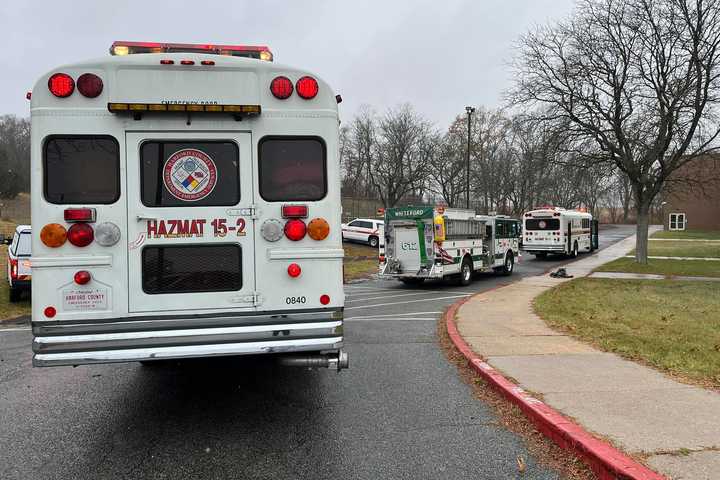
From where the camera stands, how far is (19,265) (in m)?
12.2

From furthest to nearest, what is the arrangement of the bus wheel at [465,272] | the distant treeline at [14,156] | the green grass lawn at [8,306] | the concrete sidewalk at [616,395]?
the distant treeline at [14,156]
the bus wheel at [465,272]
the green grass lawn at [8,306]
the concrete sidewalk at [616,395]

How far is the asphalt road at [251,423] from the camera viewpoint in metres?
4.00

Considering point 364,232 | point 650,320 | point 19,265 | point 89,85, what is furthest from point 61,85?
point 364,232

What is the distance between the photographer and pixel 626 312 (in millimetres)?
10547

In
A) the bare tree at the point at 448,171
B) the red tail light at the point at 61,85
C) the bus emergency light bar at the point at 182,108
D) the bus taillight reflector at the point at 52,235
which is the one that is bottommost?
the bus taillight reflector at the point at 52,235

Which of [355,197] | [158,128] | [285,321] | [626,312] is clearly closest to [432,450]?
[285,321]

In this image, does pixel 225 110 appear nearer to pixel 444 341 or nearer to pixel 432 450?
pixel 432 450

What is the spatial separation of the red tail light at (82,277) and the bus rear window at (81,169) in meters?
0.55

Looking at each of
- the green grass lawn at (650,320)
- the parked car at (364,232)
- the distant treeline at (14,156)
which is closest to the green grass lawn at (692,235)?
the parked car at (364,232)

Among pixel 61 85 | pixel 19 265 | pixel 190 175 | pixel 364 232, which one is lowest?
pixel 19 265

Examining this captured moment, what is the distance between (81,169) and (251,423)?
8.46ft

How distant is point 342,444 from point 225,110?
2853mm

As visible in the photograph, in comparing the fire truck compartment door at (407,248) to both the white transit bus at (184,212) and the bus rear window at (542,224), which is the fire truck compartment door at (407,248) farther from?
the bus rear window at (542,224)

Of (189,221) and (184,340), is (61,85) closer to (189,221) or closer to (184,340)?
(189,221)
